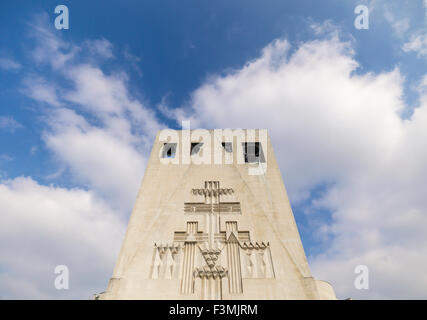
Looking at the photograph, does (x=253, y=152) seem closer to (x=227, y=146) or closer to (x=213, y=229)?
(x=227, y=146)

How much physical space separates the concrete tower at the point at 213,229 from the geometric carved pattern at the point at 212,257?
0.04 m

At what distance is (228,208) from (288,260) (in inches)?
149

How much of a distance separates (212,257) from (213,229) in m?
1.48

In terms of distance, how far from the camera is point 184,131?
646 inches

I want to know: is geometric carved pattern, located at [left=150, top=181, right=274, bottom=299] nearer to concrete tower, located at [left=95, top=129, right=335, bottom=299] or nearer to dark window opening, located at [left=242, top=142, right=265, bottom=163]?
concrete tower, located at [left=95, top=129, right=335, bottom=299]

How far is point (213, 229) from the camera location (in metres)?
12.2

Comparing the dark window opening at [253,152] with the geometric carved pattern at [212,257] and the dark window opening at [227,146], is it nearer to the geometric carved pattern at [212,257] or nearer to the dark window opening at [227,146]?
the dark window opening at [227,146]

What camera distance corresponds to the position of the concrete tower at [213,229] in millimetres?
10328

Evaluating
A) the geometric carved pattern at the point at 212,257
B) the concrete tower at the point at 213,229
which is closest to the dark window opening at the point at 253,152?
the concrete tower at the point at 213,229

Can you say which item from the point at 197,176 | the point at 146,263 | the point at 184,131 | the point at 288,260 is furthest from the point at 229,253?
the point at 184,131

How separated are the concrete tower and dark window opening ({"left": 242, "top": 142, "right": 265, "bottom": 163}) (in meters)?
0.06

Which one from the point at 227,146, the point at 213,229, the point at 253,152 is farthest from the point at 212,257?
the point at 227,146

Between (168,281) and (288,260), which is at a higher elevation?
(288,260)
